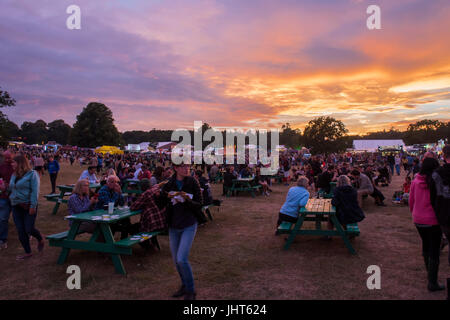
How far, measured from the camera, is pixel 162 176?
8.93m

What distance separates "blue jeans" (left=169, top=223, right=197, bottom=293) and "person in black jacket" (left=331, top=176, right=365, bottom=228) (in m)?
3.14

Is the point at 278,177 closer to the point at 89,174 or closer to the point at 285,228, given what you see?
the point at 89,174

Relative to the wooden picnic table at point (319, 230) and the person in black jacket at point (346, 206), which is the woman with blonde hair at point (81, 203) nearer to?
the wooden picnic table at point (319, 230)

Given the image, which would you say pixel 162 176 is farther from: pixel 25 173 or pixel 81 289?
pixel 81 289

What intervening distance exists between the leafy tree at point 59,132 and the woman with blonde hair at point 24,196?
379 ft

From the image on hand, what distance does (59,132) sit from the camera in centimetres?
11169

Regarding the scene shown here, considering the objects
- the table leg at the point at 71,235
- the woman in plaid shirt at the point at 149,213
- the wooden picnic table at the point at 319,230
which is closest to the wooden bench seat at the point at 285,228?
the wooden picnic table at the point at 319,230


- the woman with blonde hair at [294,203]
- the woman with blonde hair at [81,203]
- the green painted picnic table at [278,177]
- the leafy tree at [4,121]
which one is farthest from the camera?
the leafy tree at [4,121]

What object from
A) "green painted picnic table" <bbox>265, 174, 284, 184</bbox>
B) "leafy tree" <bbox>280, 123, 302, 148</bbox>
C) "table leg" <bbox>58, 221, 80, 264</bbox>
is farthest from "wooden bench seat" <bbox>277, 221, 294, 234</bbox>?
"leafy tree" <bbox>280, 123, 302, 148</bbox>

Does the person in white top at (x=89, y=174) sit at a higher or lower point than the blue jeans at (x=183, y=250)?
higher

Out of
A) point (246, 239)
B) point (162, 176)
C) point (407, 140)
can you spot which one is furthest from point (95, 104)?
point (407, 140)

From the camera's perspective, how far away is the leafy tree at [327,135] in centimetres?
4291

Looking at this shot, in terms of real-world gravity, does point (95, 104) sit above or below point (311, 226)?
above
